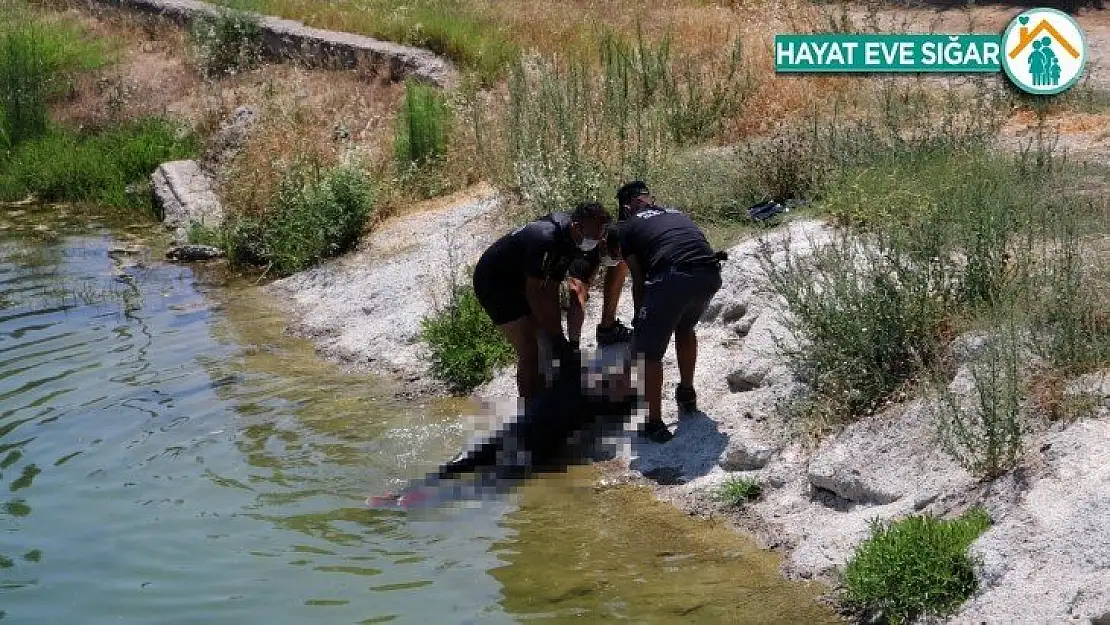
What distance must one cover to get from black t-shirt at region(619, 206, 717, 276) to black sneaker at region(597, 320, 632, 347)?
100 cm

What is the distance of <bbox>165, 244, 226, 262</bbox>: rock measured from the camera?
15.1m

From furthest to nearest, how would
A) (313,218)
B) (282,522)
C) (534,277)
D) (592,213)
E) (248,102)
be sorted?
(248,102) < (313,218) < (534,277) < (592,213) < (282,522)

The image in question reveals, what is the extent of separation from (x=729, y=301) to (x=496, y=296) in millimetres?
1815

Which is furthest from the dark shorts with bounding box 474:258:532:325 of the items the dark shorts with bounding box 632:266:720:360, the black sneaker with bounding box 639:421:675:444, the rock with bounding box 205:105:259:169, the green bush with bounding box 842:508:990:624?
the rock with bounding box 205:105:259:169

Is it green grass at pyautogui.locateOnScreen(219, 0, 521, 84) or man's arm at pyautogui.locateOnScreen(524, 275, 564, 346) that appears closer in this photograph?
man's arm at pyautogui.locateOnScreen(524, 275, 564, 346)

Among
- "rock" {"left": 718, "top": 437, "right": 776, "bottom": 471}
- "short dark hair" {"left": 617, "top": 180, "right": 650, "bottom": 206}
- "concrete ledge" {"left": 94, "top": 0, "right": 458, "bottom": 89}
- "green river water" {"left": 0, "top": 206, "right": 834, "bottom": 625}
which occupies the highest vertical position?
"concrete ledge" {"left": 94, "top": 0, "right": 458, "bottom": 89}

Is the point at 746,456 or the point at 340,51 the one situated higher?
the point at 340,51

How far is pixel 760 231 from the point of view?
1015 centimetres

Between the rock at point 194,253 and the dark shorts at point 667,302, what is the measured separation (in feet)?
26.7

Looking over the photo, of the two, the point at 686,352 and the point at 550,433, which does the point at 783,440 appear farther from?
the point at 550,433

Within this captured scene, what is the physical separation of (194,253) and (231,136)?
333 cm

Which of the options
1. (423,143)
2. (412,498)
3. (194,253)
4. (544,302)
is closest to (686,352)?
(544,302)

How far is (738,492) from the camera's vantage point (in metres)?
7.63

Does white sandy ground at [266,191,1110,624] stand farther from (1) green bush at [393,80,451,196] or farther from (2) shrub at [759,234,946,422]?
(1) green bush at [393,80,451,196]
